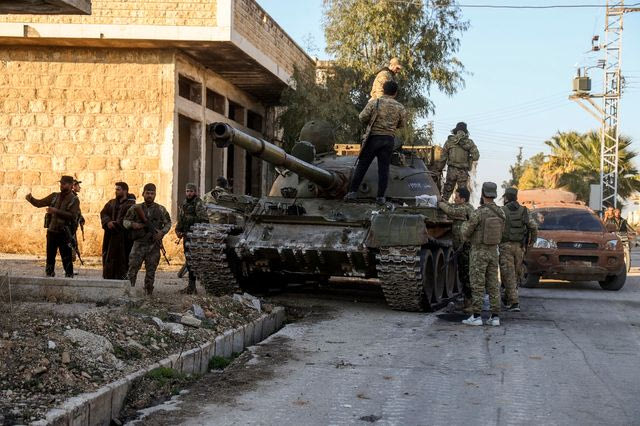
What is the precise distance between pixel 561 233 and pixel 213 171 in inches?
450

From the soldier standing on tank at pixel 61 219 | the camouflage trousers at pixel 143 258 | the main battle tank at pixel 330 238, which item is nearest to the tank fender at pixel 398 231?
the main battle tank at pixel 330 238

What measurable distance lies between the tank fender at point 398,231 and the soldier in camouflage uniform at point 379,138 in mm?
1018

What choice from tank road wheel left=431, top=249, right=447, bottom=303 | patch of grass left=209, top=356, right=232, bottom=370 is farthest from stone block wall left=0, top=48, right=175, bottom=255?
patch of grass left=209, top=356, right=232, bottom=370

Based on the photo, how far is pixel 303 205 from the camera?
35.0ft

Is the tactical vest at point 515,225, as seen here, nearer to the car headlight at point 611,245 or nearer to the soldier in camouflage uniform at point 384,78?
the soldier in camouflage uniform at point 384,78

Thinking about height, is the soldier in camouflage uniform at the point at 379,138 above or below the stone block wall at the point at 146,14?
below

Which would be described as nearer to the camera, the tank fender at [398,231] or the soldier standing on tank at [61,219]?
the tank fender at [398,231]

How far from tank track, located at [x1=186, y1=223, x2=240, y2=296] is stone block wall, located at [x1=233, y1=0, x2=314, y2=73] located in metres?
8.50

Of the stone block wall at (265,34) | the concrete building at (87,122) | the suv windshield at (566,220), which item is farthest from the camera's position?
the stone block wall at (265,34)

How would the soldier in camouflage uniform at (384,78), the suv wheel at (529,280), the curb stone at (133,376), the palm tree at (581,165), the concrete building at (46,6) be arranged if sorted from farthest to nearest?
the palm tree at (581,165)
the suv wheel at (529,280)
the soldier in camouflage uniform at (384,78)
the concrete building at (46,6)
the curb stone at (133,376)

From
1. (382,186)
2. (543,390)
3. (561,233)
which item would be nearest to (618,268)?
(561,233)

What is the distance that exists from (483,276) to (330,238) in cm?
182

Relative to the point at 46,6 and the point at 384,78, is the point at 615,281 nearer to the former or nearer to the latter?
the point at 384,78

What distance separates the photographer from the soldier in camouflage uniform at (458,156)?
40.7ft
